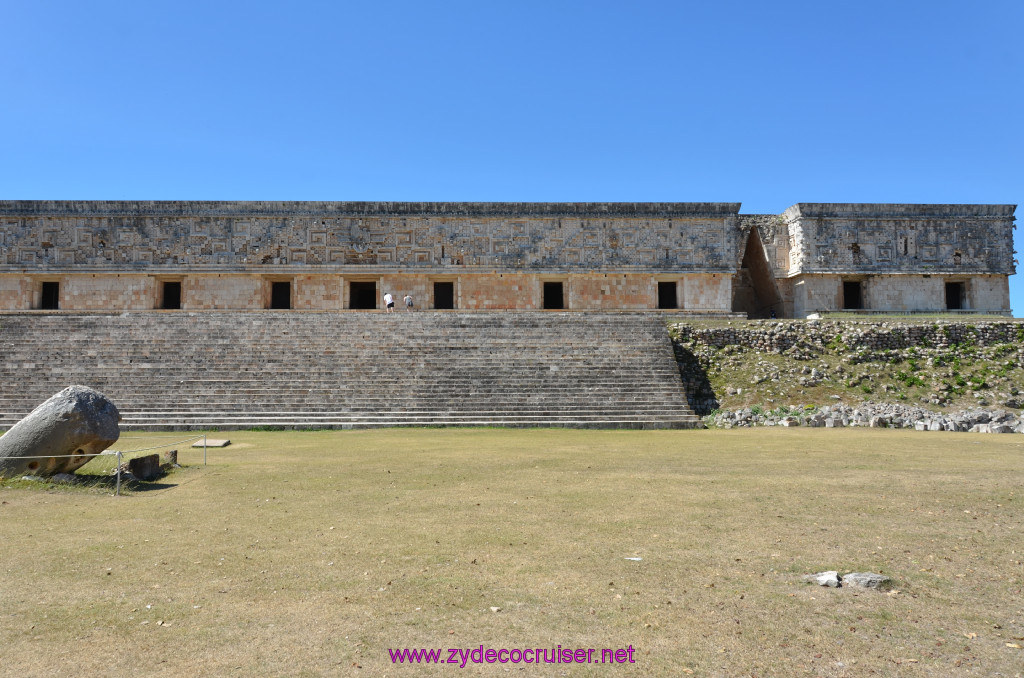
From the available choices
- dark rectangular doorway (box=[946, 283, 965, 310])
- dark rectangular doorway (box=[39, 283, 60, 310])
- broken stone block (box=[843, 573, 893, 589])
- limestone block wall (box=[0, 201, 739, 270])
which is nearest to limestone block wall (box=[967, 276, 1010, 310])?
dark rectangular doorway (box=[946, 283, 965, 310])

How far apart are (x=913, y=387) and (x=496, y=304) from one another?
1153cm

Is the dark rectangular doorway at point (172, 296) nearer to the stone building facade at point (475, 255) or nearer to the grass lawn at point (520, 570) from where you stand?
the stone building facade at point (475, 255)

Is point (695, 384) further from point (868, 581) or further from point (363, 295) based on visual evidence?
point (363, 295)

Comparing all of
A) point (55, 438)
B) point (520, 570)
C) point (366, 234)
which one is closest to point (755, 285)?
point (366, 234)

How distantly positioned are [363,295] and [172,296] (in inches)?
235

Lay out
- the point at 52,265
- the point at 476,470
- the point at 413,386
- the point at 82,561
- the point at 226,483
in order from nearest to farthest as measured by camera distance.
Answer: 1. the point at 82,561
2. the point at 226,483
3. the point at 476,470
4. the point at 413,386
5. the point at 52,265

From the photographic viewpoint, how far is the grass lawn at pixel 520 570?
2908 millimetres

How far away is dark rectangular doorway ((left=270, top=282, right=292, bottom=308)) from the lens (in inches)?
880

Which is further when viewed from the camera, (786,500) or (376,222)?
(376,222)

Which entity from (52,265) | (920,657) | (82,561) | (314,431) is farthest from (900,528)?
(52,265)

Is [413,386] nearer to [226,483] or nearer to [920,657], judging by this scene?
[226,483]

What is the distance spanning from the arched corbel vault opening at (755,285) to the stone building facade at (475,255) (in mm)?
1079

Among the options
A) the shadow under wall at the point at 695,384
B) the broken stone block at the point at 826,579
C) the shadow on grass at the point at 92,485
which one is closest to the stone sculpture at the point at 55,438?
the shadow on grass at the point at 92,485

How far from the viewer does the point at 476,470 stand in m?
7.44
